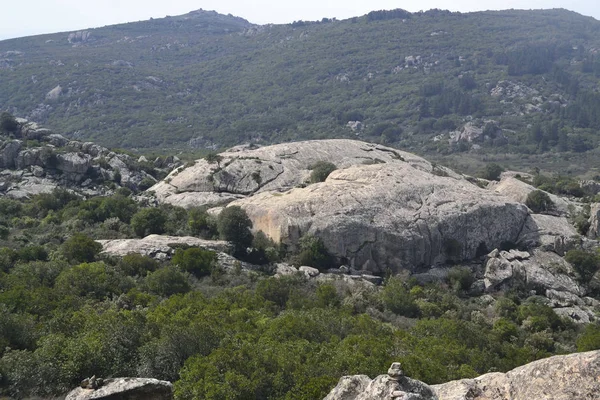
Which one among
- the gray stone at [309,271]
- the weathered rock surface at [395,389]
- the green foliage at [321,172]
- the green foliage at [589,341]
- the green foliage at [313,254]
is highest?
the weathered rock surface at [395,389]

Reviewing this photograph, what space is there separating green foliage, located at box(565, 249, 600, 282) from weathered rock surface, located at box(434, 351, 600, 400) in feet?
110

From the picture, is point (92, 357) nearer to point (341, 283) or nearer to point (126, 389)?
point (126, 389)

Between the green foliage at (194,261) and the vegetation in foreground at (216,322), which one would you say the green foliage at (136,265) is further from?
the green foliage at (194,261)

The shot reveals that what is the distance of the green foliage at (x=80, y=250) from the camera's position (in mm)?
38969

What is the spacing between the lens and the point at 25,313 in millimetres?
25734

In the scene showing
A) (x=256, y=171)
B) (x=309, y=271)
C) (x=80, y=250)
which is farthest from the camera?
(x=256, y=171)

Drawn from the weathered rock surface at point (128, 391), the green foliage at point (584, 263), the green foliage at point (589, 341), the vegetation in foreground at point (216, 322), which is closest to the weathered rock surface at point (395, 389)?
the vegetation in foreground at point (216, 322)

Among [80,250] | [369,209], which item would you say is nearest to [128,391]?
[80,250]

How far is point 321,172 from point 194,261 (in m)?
18.8

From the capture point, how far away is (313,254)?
42000 mm

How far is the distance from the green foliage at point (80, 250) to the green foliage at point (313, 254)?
14955mm

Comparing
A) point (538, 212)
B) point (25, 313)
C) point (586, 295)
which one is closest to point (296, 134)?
point (538, 212)

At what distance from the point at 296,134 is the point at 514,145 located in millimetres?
65979

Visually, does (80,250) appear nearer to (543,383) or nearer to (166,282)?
(166,282)
